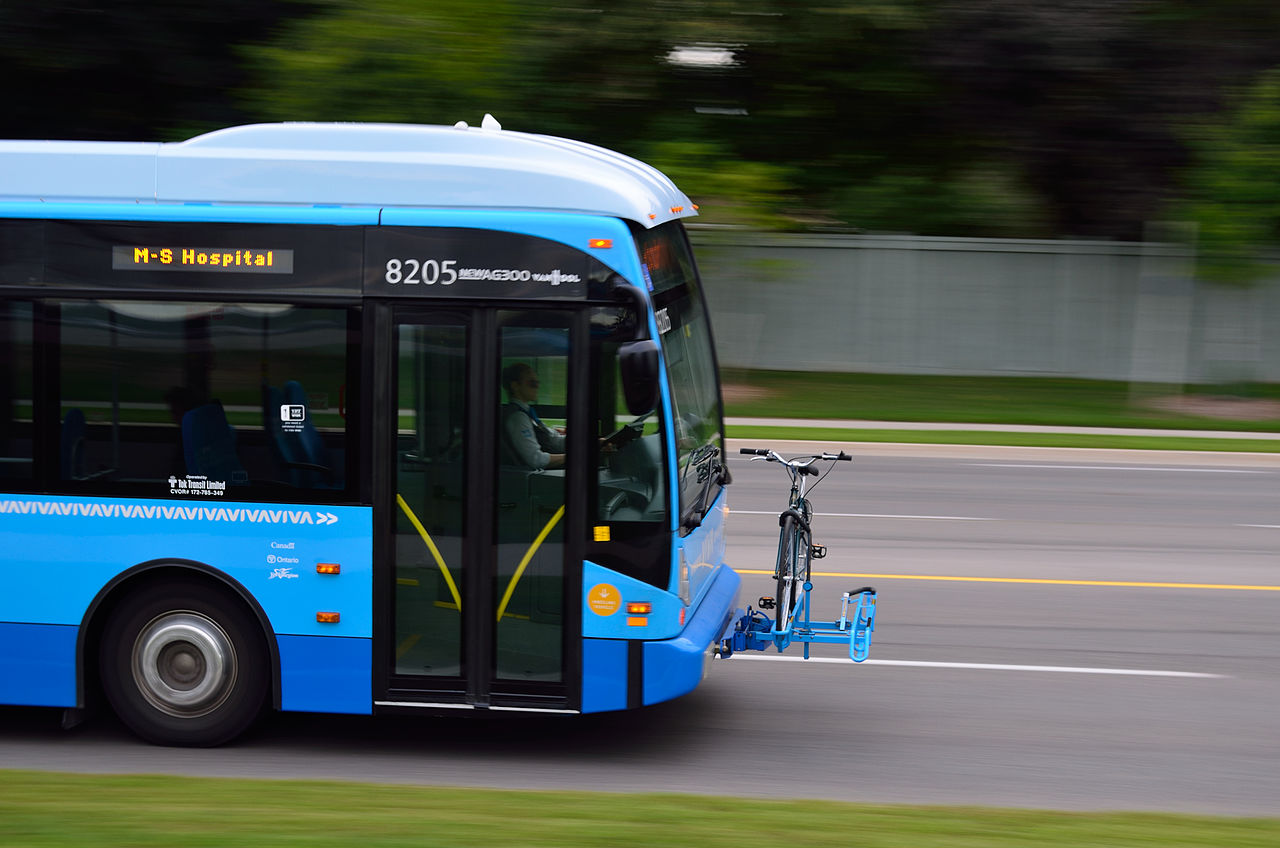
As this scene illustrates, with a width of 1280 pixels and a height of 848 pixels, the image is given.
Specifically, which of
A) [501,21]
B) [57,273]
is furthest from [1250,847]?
[501,21]

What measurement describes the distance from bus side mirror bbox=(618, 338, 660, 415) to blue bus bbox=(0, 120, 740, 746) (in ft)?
0.40

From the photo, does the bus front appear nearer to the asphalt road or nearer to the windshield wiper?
the windshield wiper

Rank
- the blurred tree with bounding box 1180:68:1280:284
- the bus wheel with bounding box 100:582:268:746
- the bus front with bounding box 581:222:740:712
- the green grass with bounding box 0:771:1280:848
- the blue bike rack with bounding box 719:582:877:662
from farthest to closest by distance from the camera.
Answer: the blurred tree with bounding box 1180:68:1280:284 < the blue bike rack with bounding box 719:582:877:662 < the bus wheel with bounding box 100:582:268:746 < the bus front with bounding box 581:222:740:712 < the green grass with bounding box 0:771:1280:848

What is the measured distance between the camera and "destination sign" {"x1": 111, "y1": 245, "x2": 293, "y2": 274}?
692 centimetres

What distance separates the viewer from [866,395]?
24.4 m

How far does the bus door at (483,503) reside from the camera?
6816mm

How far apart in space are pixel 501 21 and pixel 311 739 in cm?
1842

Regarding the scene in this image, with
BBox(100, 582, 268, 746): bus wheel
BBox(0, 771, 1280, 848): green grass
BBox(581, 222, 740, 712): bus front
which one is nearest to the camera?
BBox(0, 771, 1280, 848): green grass

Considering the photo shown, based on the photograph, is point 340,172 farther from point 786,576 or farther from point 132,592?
point 786,576

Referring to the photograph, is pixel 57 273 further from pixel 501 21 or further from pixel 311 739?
pixel 501 21

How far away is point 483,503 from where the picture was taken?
6820mm

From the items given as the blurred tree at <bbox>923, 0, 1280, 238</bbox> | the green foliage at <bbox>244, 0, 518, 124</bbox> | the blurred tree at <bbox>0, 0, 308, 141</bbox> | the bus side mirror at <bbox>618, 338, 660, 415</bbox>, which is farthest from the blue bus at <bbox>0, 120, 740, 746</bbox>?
the blurred tree at <bbox>0, 0, 308, 141</bbox>

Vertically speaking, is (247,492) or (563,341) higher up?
(563,341)

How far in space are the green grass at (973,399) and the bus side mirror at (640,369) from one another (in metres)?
15.7
